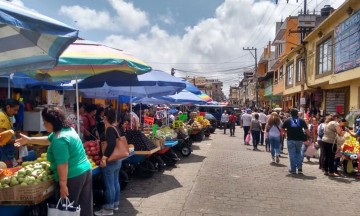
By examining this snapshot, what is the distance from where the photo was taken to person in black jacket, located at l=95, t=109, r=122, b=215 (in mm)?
5383

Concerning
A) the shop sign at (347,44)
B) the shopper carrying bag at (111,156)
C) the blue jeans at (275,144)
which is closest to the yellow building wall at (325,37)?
the shop sign at (347,44)

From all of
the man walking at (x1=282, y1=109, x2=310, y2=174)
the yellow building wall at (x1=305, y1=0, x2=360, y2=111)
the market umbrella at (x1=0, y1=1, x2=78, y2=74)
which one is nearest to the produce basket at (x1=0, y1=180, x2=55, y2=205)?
the market umbrella at (x1=0, y1=1, x2=78, y2=74)

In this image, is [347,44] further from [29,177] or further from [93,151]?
[29,177]

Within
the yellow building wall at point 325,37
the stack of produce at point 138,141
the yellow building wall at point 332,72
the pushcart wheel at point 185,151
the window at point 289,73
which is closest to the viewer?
the stack of produce at point 138,141

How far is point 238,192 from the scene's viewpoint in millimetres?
7316

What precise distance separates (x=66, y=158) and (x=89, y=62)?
2.21 meters

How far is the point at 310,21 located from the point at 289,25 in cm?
843

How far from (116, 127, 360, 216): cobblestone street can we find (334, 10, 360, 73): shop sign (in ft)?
21.0

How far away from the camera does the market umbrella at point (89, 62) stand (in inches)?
219

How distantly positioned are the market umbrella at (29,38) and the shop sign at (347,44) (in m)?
13.3

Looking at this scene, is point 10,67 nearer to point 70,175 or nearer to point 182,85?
point 70,175

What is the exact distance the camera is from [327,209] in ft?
20.9

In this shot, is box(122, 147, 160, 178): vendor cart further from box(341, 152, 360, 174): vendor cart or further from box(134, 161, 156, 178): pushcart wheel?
box(341, 152, 360, 174): vendor cart

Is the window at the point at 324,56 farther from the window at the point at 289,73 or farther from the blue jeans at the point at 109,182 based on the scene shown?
the blue jeans at the point at 109,182
